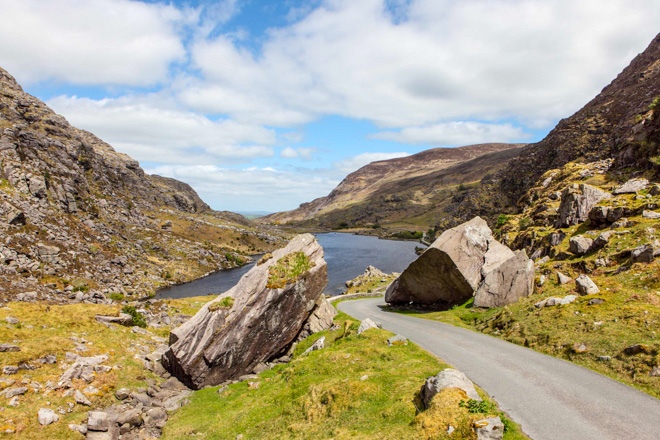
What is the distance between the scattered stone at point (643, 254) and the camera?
25.8 meters

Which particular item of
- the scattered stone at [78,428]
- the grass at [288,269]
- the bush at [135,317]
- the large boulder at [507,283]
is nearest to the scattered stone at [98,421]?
the scattered stone at [78,428]

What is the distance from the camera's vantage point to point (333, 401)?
17297 millimetres

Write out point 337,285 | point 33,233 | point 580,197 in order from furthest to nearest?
point 337,285 → point 33,233 → point 580,197

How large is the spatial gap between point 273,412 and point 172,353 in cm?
1190

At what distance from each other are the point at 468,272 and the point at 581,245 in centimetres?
1048

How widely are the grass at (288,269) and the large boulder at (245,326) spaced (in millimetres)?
84

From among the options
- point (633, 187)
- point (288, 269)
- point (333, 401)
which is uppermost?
point (633, 187)

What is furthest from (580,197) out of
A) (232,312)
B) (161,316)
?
(161,316)

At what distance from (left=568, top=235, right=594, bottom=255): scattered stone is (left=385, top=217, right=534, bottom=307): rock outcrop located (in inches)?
209

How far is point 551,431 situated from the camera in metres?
12.4

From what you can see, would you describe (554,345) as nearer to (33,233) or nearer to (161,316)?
(161,316)

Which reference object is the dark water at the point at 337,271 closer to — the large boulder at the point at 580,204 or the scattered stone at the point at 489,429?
the large boulder at the point at 580,204

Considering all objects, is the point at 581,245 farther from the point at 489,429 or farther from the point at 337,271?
the point at 337,271

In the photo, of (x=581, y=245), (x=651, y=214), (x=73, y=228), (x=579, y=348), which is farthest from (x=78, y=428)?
(x=73, y=228)
